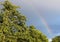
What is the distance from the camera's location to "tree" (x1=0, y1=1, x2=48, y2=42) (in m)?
57.3

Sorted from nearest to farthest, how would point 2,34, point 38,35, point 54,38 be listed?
point 2,34
point 38,35
point 54,38

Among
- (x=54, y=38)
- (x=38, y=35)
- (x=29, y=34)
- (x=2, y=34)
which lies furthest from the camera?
(x=54, y=38)

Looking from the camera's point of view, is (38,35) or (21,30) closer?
(21,30)

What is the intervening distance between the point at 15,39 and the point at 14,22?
336 centimetres

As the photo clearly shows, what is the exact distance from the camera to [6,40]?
56812mm

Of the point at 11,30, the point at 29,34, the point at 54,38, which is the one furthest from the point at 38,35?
the point at 54,38

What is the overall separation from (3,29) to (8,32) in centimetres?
120

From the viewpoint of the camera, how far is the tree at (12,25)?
188ft

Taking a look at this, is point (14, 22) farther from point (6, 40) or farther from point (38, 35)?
point (38, 35)

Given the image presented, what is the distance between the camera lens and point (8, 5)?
58.8m

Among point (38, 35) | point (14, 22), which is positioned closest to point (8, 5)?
point (14, 22)

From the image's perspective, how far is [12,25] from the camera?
58.0 m

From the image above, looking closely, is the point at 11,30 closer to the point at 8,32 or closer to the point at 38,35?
the point at 8,32

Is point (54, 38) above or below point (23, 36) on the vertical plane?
above
